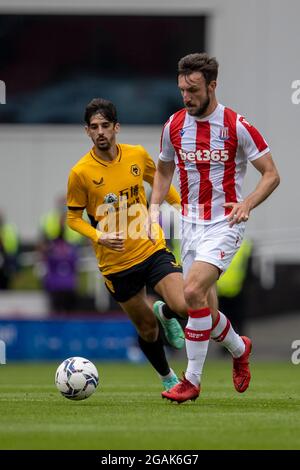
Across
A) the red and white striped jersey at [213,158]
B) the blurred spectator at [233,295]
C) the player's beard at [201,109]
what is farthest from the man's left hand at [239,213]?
the blurred spectator at [233,295]

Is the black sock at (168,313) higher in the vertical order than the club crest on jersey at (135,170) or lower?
lower

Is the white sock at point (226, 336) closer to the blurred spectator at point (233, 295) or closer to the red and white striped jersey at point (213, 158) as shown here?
the red and white striped jersey at point (213, 158)

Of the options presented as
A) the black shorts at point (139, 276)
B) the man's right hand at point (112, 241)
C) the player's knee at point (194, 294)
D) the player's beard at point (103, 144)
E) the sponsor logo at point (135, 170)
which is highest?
the player's beard at point (103, 144)

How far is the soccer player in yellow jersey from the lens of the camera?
9.80m

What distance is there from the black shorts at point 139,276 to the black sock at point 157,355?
0.44m

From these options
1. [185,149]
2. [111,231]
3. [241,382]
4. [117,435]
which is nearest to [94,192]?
[111,231]

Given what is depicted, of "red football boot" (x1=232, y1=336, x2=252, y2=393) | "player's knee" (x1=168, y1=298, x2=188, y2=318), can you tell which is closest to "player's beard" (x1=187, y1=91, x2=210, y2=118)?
"player's knee" (x1=168, y1=298, x2=188, y2=318)

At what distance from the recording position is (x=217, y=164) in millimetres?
9227

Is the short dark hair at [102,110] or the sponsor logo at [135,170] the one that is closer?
the short dark hair at [102,110]

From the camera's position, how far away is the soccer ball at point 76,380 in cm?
923

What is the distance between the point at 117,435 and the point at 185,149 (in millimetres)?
2805

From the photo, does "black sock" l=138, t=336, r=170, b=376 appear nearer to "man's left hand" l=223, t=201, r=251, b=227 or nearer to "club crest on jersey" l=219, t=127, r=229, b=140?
"man's left hand" l=223, t=201, r=251, b=227
